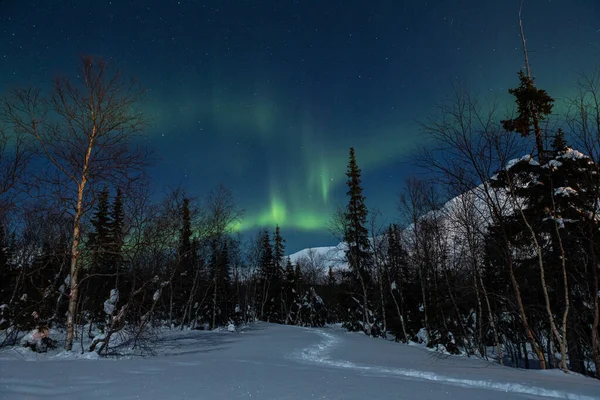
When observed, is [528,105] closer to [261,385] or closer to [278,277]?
[261,385]

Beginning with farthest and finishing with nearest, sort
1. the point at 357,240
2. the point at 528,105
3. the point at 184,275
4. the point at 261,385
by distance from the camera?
1. the point at 357,240
2. the point at 184,275
3. the point at 528,105
4. the point at 261,385

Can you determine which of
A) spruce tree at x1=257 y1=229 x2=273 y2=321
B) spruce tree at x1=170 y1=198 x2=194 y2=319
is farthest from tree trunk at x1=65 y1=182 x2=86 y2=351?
spruce tree at x1=257 y1=229 x2=273 y2=321

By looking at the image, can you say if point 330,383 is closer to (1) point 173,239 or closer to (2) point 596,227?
(2) point 596,227

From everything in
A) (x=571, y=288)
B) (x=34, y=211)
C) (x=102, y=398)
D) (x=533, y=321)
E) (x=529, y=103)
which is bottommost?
(x=533, y=321)

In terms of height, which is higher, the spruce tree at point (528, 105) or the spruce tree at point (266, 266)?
the spruce tree at point (528, 105)

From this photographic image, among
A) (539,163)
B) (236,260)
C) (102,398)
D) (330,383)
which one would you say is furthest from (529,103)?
(236,260)

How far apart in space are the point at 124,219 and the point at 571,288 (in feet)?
56.7

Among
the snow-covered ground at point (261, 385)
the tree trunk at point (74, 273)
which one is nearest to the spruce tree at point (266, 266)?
the tree trunk at point (74, 273)

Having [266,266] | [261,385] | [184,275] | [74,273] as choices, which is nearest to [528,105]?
[261,385]

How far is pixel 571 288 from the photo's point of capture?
38.4 ft

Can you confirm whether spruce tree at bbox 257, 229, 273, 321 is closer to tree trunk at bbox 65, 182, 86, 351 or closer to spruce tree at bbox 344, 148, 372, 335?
spruce tree at bbox 344, 148, 372, 335

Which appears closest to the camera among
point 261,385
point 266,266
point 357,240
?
point 261,385

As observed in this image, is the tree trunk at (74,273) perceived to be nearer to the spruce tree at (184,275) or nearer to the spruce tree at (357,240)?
the spruce tree at (184,275)

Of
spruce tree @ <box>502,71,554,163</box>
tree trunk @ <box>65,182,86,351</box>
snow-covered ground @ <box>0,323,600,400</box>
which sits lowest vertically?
snow-covered ground @ <box>0,323,600,400</box>
